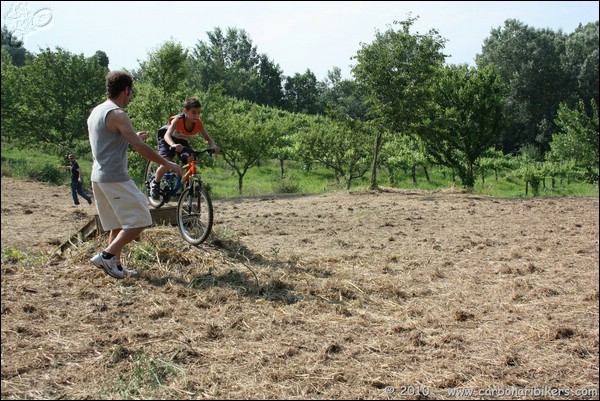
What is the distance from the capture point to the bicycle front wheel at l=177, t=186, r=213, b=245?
264 inches

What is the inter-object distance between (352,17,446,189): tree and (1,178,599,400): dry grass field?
9515 millimetres

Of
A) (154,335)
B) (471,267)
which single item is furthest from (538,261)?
(154,335)

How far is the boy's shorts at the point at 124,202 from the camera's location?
16.6 feet

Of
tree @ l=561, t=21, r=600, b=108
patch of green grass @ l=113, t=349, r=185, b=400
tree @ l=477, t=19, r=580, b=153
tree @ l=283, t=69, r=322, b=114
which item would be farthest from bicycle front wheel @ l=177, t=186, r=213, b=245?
tree @ l=283, t=69, r=322, b=114

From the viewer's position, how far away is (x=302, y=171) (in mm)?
34438

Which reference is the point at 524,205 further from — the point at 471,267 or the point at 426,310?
the point at 426,310

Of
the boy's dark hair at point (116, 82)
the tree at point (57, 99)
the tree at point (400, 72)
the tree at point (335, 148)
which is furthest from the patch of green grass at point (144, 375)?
the tree at point (57, 99)

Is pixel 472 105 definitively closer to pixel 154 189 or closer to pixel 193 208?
pixel 154 189

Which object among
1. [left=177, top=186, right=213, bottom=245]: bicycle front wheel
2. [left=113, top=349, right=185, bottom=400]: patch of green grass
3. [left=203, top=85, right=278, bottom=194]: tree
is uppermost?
[left=203, top=85, right=278, bottom=194]: tree

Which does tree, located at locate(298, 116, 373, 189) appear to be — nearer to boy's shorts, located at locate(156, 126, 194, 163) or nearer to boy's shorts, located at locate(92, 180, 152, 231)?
boy's shorts, located at locate(156, 126, 194, 163)

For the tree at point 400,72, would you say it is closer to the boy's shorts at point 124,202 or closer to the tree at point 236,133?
the tree at point 236,133

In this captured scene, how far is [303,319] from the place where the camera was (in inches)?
197

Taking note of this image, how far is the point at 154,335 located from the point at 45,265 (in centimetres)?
256

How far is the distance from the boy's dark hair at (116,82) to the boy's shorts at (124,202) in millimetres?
840
